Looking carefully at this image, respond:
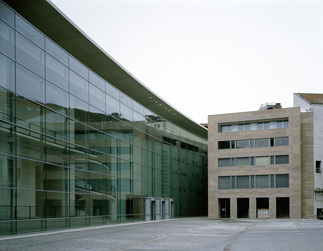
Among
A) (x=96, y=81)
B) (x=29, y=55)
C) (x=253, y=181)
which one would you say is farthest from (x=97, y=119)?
(x=253, y=181)

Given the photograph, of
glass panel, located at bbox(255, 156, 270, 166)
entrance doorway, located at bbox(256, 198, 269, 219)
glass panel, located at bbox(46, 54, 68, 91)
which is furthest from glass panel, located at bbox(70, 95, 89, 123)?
entrance doorway, located at bbox(256, 198, 269, 219)

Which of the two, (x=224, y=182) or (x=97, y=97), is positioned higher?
(x=97, y=97)

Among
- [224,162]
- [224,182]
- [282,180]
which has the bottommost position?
[224,182]

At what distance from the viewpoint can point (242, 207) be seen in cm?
6269

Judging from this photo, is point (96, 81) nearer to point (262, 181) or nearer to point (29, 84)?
point (29, 84)

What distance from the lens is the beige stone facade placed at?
57.6 m

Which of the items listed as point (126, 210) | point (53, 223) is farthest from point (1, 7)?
point (126, 210)

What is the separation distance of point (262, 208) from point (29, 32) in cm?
4270

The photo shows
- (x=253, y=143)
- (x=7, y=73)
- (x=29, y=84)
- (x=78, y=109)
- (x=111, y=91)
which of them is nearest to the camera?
(x=7, y=73)

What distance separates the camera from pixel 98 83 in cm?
3478

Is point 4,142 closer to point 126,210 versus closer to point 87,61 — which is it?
point 87,61

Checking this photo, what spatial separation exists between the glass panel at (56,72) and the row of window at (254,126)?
118 ft

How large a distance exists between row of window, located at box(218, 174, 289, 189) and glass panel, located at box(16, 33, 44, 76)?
39.2 metres

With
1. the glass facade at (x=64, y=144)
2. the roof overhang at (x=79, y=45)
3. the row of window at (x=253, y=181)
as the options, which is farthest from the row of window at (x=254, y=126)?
the glass facade at (x=64, y=144)
